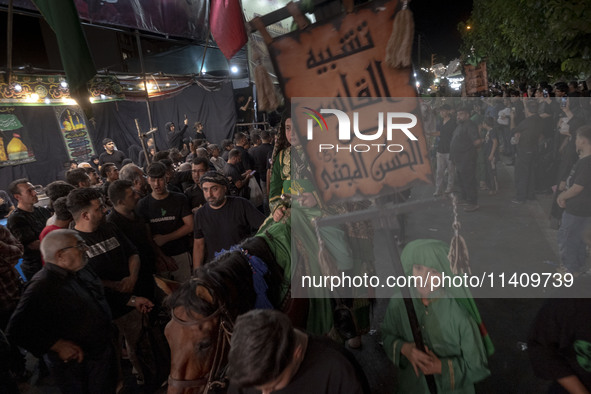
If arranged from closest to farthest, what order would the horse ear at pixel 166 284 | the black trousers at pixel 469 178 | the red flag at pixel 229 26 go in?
the horse ear at pixel 166 284 → the red flag at pixel 229 26 → the black trousers at pixel 469 178

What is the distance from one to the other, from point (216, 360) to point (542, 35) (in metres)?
7.44

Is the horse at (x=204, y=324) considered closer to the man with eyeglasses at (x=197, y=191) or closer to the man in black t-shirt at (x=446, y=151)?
the man with eyeglasses at (x=197, y=191)

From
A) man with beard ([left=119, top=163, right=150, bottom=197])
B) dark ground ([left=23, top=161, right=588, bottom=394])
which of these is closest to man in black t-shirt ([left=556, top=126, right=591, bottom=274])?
dark ground ([left=23, top=161, right=588, bottom=394])

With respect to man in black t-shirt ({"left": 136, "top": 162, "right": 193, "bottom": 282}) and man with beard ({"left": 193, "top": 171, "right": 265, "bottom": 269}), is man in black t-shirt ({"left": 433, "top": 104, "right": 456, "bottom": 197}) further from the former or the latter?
man in black t-shirt ({"left": 136, "top": 162, "right": 193, "bottom": 282})

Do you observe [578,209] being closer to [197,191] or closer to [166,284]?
[166,284]

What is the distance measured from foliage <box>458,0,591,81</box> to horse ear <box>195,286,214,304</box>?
17.6ft

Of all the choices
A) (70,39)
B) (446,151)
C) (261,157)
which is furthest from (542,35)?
(70,39)

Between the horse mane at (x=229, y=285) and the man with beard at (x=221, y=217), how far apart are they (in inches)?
53.7

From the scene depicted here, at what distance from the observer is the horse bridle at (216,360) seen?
193cm

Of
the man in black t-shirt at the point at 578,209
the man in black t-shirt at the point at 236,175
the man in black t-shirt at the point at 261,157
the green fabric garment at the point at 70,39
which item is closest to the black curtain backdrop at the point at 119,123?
the man in black t-shirt at the point at 261,157

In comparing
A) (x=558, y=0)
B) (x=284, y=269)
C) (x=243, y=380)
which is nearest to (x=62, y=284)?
(x=284, y=269)

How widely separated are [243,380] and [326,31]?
6.19 ft

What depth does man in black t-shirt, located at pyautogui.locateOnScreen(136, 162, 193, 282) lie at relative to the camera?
15.1ft

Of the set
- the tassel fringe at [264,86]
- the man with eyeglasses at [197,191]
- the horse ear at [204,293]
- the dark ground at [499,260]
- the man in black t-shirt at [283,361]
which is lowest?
the dark ground at [499,260]
